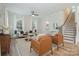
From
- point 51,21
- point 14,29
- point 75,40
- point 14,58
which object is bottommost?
point 14,58

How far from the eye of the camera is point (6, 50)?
1.97 meters

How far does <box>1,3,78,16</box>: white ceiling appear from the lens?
196 centimetres

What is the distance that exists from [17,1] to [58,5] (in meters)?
0.74

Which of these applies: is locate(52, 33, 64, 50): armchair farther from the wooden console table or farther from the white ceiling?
the wooden console table

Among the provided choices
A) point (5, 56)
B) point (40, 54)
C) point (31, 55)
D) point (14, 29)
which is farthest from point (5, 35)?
point (40, 54)

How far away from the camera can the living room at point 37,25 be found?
1.95 m

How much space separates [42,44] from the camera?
6.47 ft

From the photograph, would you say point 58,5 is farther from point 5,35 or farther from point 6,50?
point 6,50

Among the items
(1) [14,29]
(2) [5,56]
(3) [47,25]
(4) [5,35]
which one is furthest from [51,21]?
(2) [5,56]

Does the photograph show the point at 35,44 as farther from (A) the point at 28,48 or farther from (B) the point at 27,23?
(B) the point at 27,23

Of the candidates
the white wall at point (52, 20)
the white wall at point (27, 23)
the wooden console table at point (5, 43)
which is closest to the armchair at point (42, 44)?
the white wall at point (52, 20)

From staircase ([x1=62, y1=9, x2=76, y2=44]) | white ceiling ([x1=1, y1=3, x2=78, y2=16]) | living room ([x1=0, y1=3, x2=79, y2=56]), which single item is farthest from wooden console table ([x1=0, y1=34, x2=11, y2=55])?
staircase ([x1=62, y1=9, x2=76, y2=44])

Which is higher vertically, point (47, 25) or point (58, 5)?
point (58, 5)

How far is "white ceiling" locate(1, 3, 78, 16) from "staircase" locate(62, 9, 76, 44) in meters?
0.22
